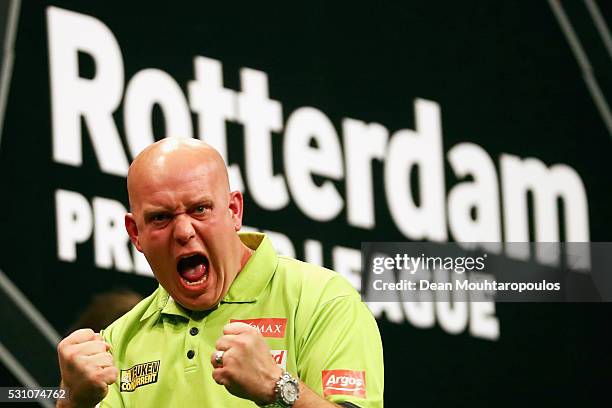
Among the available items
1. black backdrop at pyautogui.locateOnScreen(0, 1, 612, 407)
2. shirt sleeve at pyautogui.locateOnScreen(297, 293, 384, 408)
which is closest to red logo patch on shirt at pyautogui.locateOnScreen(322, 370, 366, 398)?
shirt sleeve at pyautogui.locateOnScreen(297, 293, 384, 408)

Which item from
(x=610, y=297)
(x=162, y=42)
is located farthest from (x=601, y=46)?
(x=162, y=42)

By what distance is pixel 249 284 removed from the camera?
239 centimetres

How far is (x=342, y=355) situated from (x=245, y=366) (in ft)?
0.99

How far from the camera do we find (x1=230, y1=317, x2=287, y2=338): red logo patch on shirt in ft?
7.55

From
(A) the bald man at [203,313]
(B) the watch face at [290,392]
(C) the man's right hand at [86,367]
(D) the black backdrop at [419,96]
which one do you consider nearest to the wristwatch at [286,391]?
(B) the watch face at [290,392]

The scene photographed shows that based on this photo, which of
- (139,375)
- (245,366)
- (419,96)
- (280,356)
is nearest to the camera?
(245,366)

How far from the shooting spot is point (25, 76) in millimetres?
3768

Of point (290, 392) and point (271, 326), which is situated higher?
point (271, 326)

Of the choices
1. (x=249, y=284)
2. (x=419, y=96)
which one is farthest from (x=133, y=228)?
(x=419, y=96)

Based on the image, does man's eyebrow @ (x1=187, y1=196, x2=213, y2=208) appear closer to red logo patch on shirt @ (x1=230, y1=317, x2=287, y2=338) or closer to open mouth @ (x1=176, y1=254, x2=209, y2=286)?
open mouth @ (x1=176, y1=254, x2=209, y2=286)

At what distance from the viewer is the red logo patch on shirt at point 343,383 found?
85.5 inches

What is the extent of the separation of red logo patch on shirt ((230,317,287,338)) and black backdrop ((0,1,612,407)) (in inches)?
61.0

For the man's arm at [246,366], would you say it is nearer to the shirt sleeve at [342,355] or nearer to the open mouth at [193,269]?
the shirt sleeve at [342,355]

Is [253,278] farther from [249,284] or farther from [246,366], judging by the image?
[246,366]
